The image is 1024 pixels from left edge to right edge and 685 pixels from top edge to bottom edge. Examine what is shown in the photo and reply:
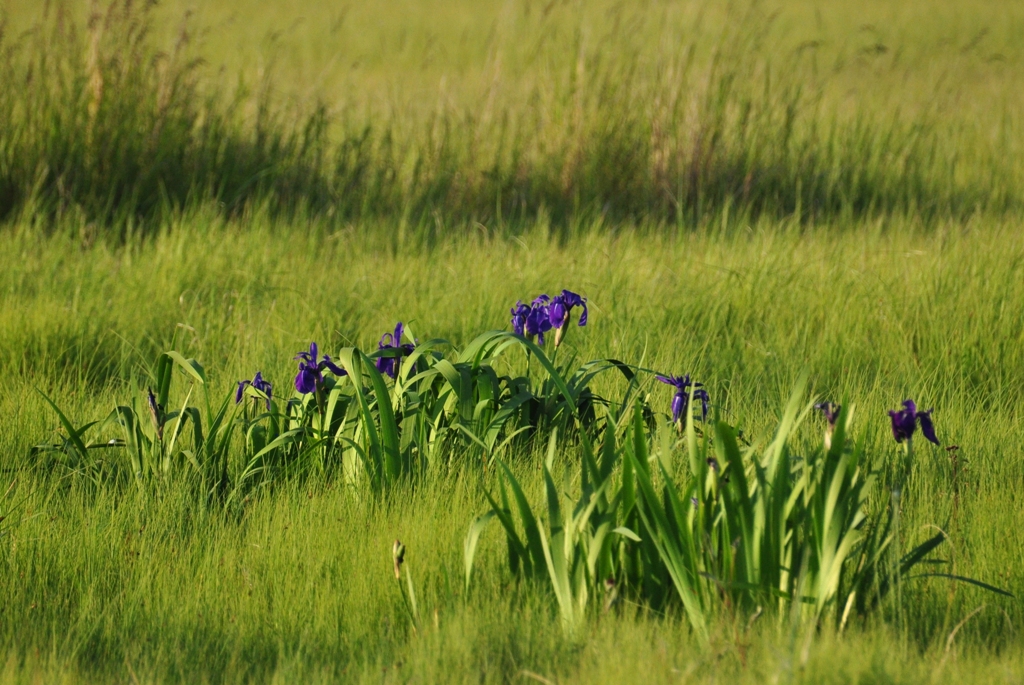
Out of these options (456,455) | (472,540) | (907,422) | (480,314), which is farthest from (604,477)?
(480,314)

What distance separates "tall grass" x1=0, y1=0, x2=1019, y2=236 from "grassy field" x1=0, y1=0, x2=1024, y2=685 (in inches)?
0.9

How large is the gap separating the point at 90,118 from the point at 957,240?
4161 mm

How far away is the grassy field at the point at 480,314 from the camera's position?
1639 mm

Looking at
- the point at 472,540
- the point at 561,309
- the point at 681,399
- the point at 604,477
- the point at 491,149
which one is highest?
the point at 491,149

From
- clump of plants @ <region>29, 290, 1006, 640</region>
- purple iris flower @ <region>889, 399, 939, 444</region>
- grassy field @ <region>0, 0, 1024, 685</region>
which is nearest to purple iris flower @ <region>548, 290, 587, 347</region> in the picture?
clump of plants @ <region>29, 290, 1006, 640</region>

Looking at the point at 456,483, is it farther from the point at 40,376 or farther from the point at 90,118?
the point at 90,118

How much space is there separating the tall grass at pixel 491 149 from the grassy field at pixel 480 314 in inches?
0.9

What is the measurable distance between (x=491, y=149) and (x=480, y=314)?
211cm

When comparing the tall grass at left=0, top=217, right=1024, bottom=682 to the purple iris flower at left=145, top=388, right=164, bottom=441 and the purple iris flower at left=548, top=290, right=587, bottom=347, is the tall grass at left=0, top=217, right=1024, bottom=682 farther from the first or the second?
the purple iris flower at left=548, top=290, right=587, bottom=347

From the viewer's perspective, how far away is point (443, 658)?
1552 millimetres

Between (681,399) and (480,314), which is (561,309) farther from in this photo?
(480,314)

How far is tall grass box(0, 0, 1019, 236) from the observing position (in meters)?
4.70

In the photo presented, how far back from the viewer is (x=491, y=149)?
5242 mm

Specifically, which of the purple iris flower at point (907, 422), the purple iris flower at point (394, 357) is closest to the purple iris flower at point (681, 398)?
the purple iris flower at point (907, 422)
